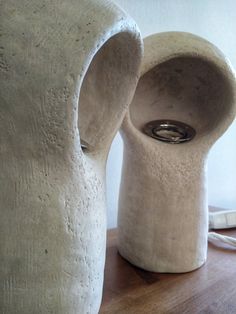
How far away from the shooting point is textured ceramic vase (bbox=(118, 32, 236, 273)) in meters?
0.48

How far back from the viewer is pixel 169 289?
17.9 inches

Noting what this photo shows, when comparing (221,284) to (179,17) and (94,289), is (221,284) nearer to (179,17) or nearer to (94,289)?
(94,289)

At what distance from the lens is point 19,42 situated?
0.26 meters

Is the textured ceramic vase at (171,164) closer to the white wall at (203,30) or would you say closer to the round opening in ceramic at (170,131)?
the round opening in ceramic at (170,131)

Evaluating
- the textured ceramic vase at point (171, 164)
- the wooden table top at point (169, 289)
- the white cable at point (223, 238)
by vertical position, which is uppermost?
the textured ceramic vase at point (171, 164)

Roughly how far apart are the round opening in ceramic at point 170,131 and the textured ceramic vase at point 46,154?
0.22 m

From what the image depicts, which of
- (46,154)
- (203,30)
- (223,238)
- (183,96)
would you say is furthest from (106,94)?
(203,30)

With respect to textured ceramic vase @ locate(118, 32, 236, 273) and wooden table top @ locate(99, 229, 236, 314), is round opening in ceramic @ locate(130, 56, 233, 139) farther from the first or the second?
wooden table top @ locate(99, 229, 236, 314)

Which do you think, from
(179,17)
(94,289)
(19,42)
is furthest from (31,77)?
(179,17)

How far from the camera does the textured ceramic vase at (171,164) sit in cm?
48

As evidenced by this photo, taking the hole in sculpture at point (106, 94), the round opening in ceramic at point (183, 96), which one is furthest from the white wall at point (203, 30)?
the hole in sculpture at point (106, 94)

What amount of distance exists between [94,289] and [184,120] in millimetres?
309

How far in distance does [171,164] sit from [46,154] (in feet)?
0.77

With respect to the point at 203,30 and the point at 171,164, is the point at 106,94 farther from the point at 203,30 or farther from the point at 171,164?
the point at 203,30
